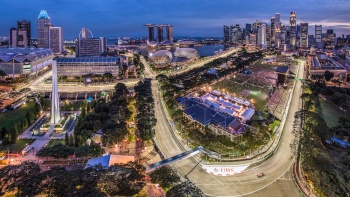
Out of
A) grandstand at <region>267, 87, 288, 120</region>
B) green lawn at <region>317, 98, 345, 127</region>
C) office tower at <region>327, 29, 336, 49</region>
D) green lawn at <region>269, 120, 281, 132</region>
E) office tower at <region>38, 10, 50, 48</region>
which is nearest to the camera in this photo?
green lawn at <region>269, 120, 281, 132</region>

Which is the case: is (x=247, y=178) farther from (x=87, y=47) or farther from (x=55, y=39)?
(x=55, y=39)

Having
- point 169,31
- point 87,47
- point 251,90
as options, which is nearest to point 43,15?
point 87,47

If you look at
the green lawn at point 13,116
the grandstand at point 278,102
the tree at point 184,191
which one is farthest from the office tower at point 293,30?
the tree at point 184,191

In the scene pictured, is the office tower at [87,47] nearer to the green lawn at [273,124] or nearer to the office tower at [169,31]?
the green lawn at [273,124]

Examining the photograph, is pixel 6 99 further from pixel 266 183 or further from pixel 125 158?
A: pixel 266 183

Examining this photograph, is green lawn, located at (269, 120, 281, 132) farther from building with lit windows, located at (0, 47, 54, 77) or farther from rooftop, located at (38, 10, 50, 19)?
rooftop, located at (38, 10, 50, 19)

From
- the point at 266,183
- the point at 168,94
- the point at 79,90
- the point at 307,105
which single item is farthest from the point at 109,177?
the point at 79,90

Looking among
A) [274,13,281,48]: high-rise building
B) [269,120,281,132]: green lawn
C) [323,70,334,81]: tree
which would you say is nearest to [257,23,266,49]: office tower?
[274,13,281,48]: high-rise building
